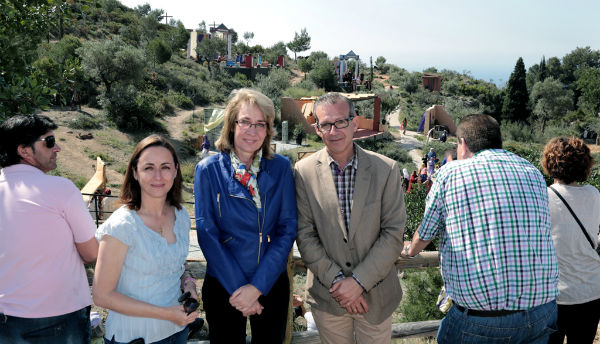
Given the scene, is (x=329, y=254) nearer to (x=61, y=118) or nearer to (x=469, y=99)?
(x=61, y=118)

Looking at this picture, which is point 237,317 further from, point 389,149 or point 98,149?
point 389,149

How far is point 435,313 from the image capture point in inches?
235

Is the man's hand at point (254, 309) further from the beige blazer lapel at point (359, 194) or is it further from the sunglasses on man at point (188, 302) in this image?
the beige blazer lapel at point (359, 194)

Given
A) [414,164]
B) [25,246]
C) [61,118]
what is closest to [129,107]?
[61,118]

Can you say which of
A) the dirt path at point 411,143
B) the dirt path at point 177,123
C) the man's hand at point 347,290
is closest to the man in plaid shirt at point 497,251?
the man's hand at point 347,290

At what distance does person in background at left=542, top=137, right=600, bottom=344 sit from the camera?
258 centimetres

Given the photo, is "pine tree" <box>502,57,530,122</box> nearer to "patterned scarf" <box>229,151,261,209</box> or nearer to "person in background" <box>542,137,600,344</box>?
"person in background" <box>542,137,600,344</box>

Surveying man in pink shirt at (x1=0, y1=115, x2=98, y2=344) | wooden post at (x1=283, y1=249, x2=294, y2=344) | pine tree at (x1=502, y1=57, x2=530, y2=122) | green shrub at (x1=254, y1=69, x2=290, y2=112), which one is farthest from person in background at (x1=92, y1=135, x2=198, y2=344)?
pine tree at (x1=502, y1=57, x2=530, y2=122)

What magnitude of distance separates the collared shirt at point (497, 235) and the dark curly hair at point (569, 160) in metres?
0.69

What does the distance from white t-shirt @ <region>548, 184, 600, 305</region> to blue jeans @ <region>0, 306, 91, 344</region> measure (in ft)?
9.54

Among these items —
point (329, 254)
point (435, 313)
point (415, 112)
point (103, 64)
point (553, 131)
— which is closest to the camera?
point (329, 254)

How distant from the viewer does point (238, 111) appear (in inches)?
97.2

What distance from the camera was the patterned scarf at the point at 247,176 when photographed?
2385 mm

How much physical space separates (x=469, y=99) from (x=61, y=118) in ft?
129
